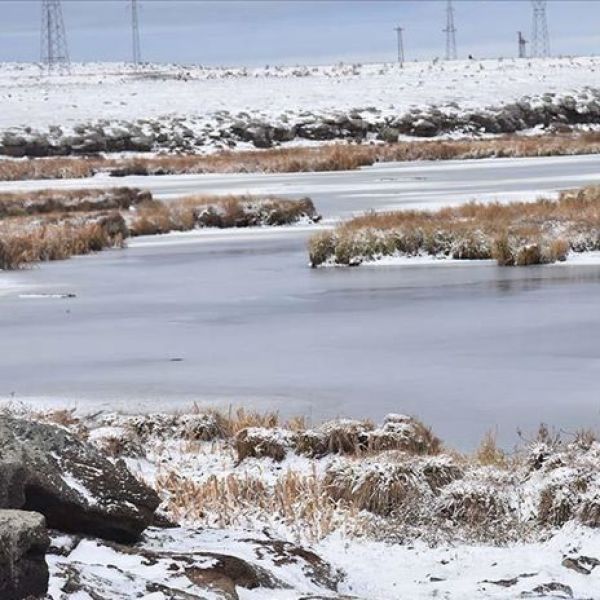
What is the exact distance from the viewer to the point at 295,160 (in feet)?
169

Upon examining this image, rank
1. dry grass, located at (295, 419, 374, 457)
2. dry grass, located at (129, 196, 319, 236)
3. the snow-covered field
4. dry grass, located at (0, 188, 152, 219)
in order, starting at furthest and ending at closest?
the snow-covered field < dry grass, located at (0, 188, 152, 219) < dry grass, located at (129, 196, 319, 236) < dry grass, located at (295, 419, 374, 457)

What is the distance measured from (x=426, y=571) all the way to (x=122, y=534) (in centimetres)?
155

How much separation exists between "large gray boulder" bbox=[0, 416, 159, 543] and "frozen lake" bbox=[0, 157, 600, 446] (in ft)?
12.8

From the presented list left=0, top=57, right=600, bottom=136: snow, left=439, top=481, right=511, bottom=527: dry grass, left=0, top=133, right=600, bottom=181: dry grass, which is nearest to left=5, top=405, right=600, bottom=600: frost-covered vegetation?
left=439, top=481, right=511, bottom=527: dry grass

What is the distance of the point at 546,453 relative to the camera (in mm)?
9125

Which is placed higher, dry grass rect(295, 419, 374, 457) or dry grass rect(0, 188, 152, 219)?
dry grass rect(0, 188, 152, 219)

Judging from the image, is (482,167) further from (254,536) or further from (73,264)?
(254,536)

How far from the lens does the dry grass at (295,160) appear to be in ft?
166

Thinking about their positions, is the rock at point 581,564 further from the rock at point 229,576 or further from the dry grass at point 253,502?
the rock at point 229,576

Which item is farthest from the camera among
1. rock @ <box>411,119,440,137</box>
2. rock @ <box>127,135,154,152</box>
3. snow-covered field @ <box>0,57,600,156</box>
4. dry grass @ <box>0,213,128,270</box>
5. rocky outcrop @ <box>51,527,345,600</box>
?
rock @ <box>411,119,440,137</box>

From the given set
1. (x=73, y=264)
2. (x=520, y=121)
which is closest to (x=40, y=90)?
(x=520, y=121)

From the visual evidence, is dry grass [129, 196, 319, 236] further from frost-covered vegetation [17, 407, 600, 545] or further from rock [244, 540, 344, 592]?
rock [244, 540, 344, 592]

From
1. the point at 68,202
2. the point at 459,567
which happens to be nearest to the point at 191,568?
the point at 459,567

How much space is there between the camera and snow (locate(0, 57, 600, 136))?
2982 inches
